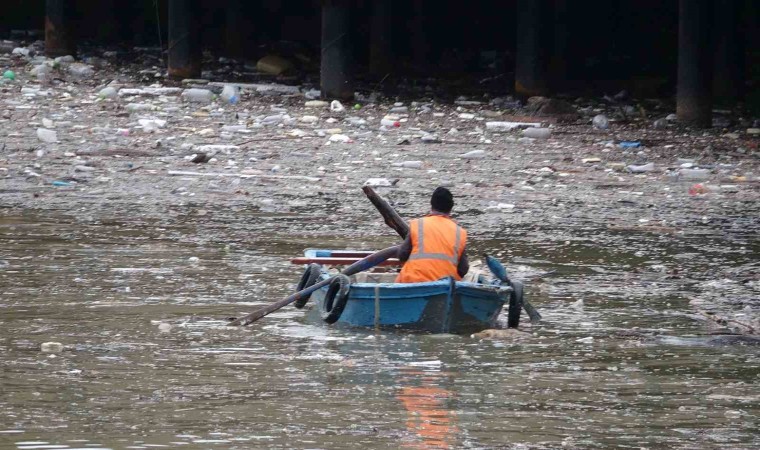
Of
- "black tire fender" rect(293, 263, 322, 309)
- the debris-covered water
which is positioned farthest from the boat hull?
"black tire fender" rect(293, 263, 322, 309)

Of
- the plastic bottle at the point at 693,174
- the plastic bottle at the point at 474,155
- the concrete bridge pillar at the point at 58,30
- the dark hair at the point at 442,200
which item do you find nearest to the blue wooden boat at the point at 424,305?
the dark hair at the point at 442,200

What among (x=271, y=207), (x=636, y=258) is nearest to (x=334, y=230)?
(x=271, y=207)

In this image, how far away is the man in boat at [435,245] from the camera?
825 cm

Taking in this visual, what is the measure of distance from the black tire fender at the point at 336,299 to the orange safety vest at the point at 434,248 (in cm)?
40

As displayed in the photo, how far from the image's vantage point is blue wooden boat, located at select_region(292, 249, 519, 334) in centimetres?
800

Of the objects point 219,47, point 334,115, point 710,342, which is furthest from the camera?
point 219,47

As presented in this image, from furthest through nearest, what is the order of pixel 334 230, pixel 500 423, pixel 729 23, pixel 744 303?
pixel 729 23, pixel 334 230, pixel 744 303, pixel 500 423

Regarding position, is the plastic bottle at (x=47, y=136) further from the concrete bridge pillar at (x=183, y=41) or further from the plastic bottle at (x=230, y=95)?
the concrete bridge pillar at (x=183, y=41)

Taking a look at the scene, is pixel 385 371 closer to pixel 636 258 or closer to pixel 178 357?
pixel 178 357

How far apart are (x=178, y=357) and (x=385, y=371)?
3.55 ft

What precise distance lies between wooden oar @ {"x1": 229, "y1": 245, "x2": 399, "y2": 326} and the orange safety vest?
0.16m

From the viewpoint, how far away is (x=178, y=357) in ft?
24.7

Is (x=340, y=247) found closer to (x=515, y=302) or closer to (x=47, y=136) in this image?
(x=515, y=302)

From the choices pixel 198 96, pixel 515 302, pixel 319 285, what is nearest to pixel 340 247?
pixel 319 285
